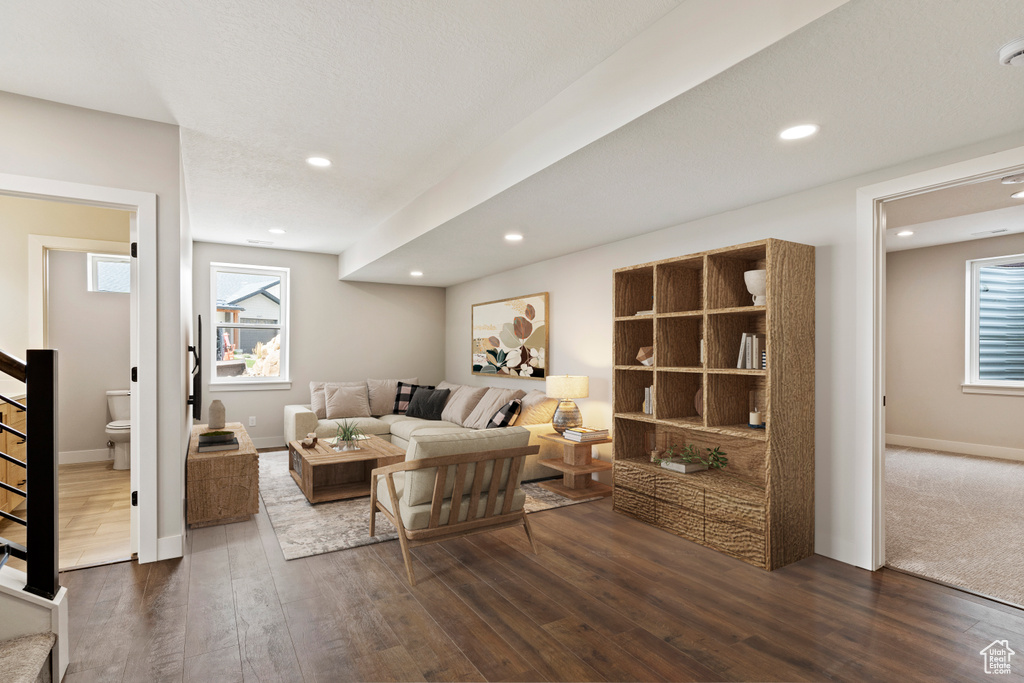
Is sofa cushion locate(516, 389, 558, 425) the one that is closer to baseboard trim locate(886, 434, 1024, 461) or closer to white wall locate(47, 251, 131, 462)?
white wall locate(47, 251, 131, 462)

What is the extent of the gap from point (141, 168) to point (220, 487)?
84.8 inches

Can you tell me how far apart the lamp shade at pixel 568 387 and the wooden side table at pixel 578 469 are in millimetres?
392

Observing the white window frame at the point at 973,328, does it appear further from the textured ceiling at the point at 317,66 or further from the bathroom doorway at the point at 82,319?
the bathroom doorway at the point at 82,319

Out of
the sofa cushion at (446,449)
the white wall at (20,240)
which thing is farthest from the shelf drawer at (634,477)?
the white wall at (20,240)

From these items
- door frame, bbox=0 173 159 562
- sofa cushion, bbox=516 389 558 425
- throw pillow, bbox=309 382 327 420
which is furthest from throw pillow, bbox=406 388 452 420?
door frame, bbox=0 173 159 562

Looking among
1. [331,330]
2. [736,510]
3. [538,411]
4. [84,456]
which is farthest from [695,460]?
[84,456]

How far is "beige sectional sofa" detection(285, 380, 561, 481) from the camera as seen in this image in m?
4.94

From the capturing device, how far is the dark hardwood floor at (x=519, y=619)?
200cm

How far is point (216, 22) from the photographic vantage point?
207 centimetres

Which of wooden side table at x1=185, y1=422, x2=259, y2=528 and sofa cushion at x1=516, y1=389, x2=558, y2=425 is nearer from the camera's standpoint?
wooden side table at x1=185, y1=422, x2=259, y2=528

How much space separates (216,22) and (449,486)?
241 centimetres

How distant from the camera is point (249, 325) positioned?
6609 millimetres

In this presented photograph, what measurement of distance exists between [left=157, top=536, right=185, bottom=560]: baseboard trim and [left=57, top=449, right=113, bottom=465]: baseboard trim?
3375 millimetres

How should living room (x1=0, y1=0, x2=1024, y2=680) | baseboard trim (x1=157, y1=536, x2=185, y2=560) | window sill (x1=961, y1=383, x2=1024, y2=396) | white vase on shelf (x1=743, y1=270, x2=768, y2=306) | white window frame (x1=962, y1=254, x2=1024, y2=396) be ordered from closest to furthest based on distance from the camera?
1. living room (x1=0, y1=0, x2=1024, y2=680)
2. baseboard trim (x1=157, y1=536, x2=185, y2=560)
3. white vase on shelf (x1=743, y1=270, x2=768, y2=306)
4. window sill (x1=961, y1=383, x2=1024, y2=396)
5. white window frame (x1=962, y1=254, x2=1024, y2=396)
